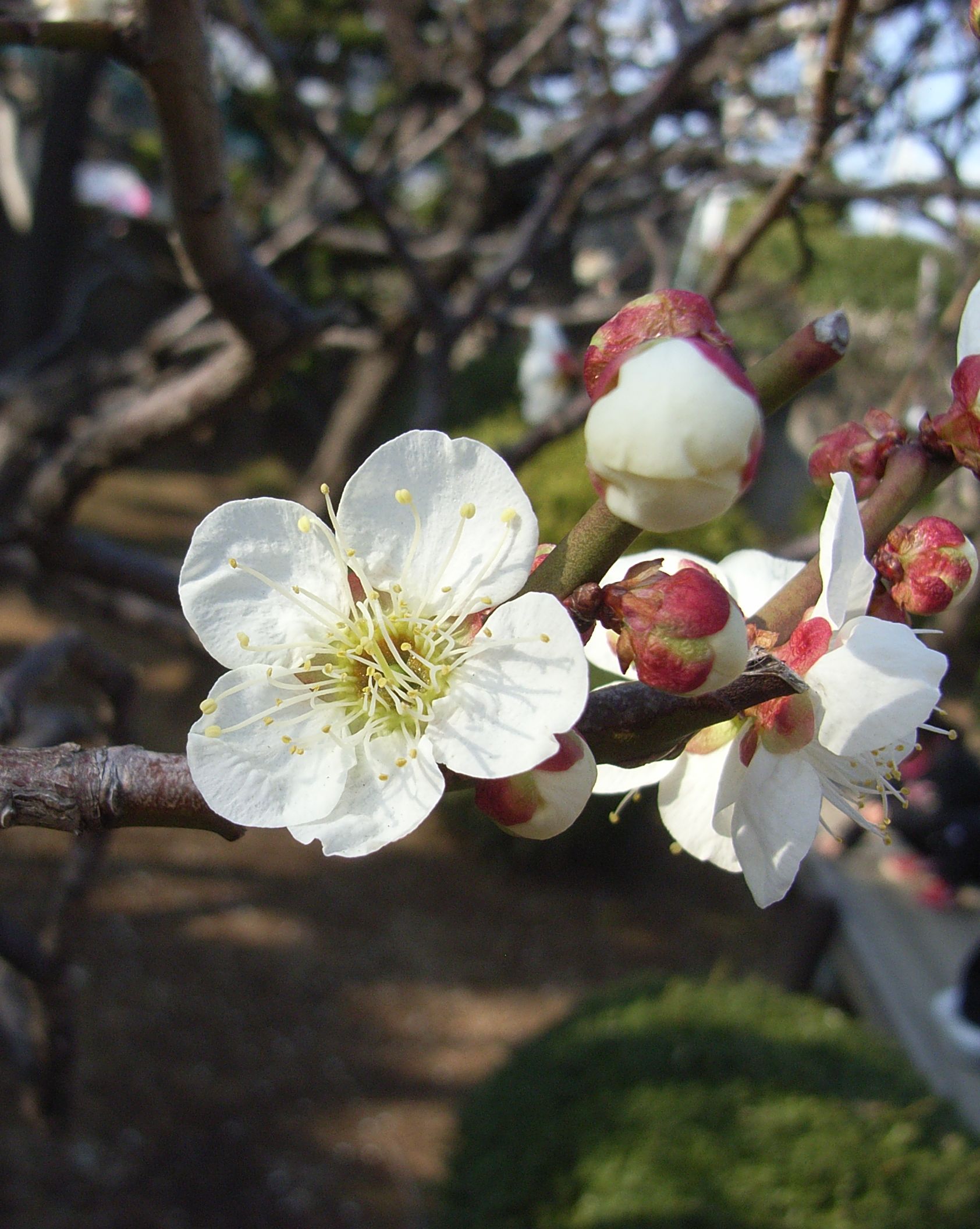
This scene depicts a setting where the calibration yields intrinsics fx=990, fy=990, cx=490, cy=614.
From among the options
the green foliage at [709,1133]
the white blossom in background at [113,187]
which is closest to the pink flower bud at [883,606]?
the green foliage at [709,1133]

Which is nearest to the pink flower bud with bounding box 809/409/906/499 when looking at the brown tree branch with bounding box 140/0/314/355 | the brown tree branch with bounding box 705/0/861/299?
the brown tree branch with bounding box 140/0/314/355

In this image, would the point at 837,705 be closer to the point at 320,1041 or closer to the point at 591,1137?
the point at 591,1137

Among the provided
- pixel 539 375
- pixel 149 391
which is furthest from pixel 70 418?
pixel 539 375

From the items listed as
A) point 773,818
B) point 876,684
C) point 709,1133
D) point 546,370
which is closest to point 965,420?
point 876,684

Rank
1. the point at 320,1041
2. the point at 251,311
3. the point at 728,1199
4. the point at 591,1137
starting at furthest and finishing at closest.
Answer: the point at 320,1041
the point at 591,1137
the point at 728,1199
the point at 251,311

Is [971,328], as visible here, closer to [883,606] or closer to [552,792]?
[883,606]

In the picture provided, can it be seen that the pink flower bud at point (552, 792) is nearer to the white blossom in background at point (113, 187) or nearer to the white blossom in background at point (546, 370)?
the white blossom in background at point (546, 370)
